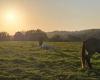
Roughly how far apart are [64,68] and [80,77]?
9.00ft

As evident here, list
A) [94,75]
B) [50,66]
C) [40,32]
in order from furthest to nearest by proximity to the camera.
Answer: [40,32]
[50,66]
[94,75]

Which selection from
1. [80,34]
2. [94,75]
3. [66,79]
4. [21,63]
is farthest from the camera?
[80,34]

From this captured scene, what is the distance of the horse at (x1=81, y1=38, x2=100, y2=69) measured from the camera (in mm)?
17478

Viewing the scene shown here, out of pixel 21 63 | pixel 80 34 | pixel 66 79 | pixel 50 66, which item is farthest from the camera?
pixel 80 34

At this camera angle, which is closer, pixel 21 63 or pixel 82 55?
pixel 82 55

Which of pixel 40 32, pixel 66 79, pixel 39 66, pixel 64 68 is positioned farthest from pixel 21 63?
pixel 40 32

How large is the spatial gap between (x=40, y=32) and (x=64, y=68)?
57583 millimetres

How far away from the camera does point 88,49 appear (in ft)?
59.6

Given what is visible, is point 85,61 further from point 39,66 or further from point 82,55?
point 39,66

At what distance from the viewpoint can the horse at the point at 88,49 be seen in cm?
1748

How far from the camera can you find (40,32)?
74875 millimetres

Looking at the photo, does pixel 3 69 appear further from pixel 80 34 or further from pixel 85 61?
pixel 80 34

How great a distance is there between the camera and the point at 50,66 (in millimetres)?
18328

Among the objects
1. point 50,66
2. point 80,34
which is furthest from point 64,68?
point 80,34
